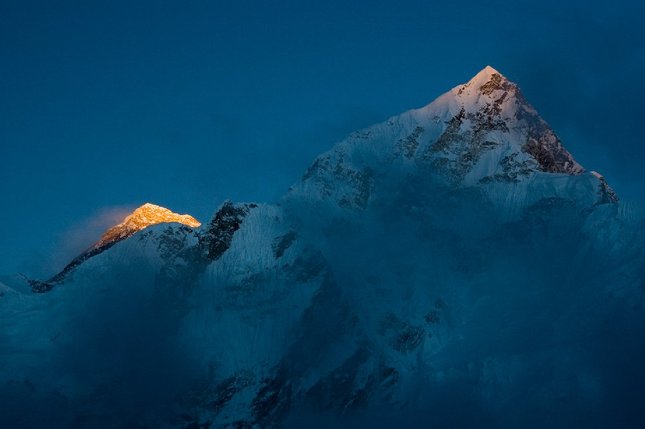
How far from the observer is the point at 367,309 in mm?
83312

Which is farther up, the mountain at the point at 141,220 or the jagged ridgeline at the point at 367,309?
the mountain at the point at 141,220

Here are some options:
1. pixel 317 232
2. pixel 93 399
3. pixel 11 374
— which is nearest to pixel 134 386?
pixel 93 399

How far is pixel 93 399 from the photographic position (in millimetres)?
73875

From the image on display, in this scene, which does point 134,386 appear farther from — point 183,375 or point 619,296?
point 619,296

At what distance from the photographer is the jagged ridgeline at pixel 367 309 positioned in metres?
72.9

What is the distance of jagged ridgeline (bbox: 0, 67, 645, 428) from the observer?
2872 inches

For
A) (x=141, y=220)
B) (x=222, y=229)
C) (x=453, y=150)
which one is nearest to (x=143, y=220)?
(x=141, y=220)

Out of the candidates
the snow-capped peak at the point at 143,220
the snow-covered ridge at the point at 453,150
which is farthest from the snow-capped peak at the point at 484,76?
the snow-capped peak at the point at 143,220

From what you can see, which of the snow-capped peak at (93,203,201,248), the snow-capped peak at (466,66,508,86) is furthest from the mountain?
the snow-capped peak at (466,66,508,86)

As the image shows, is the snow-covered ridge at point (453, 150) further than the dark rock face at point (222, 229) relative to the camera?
Yes

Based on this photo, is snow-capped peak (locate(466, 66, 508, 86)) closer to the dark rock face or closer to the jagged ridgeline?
the jagged ridgeline

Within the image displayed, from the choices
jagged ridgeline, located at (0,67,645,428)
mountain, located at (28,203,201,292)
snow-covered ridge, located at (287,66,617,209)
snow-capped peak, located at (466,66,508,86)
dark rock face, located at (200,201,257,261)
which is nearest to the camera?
jagged ridgeline, located at (0,67,645,428)

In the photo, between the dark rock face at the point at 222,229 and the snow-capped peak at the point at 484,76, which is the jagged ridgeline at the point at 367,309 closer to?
the dark rock face at the point at 222,229

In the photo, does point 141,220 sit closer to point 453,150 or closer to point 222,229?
point 222,229
